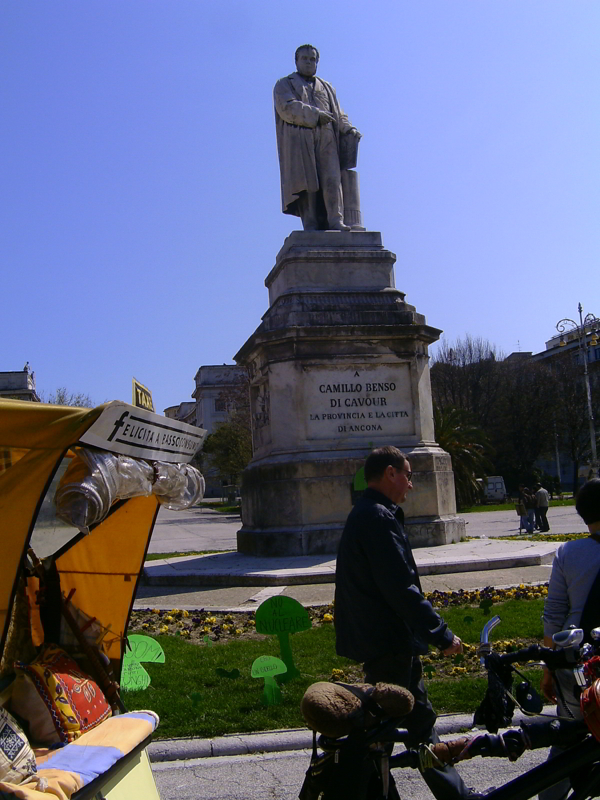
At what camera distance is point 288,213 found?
15883 millimetres

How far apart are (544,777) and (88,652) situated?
7.50 ft

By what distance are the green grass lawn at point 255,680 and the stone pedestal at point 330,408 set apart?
4514mm

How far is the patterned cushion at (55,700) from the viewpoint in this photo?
341cm

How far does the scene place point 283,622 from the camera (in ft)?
21.6

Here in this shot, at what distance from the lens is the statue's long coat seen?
14.9m

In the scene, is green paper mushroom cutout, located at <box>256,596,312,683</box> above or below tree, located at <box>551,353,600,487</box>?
below

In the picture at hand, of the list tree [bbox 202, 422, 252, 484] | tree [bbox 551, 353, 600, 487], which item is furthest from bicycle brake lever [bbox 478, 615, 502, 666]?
tree [bbox 551, 353, 600, 487]

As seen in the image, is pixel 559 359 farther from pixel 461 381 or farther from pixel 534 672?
pixel 534 672

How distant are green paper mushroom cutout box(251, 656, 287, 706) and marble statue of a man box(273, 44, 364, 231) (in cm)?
1040

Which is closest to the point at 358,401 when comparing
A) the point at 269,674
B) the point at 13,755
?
the point at 269,674

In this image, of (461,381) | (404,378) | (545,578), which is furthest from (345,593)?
(461,381)

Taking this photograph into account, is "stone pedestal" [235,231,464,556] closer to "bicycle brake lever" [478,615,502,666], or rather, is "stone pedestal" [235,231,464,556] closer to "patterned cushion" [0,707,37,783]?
"bicycle brake lever" [478,615,502,666]

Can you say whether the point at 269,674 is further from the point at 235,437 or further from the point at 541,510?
the point at 235,437

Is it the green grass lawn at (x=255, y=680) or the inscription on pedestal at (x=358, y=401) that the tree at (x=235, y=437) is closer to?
the inscription on pedestal at (x=358, y=401)
